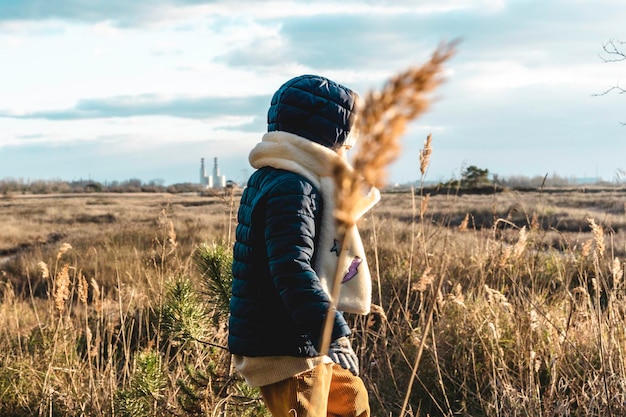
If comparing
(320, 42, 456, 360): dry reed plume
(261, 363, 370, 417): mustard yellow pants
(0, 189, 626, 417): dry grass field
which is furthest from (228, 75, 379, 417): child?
(320, 42, 456, 360): dry reed plume

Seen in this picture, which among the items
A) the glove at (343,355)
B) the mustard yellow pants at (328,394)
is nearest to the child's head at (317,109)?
the glove at (343,355)

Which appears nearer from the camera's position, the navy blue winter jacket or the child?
the navy blue winter jacket

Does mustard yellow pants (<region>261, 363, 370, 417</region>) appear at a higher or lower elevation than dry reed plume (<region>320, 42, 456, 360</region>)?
lower

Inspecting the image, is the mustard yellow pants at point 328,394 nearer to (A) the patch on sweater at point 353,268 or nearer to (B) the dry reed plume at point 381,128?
(A) the patch on sweater at point 353,268

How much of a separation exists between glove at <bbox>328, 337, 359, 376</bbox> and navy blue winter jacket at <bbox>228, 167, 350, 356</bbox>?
77mm

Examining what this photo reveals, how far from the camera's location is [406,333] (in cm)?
493

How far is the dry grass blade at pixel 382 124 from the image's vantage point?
797 mm

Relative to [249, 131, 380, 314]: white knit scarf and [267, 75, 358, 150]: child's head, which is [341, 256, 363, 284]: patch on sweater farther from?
[267, 75, 358, 150]: child's head

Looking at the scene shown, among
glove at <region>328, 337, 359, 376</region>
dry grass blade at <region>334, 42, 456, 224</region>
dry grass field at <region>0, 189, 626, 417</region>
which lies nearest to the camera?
dry grass blade at <region>334, 42, 456, 224</region>

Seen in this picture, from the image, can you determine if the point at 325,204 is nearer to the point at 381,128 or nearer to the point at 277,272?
the point at 277,272

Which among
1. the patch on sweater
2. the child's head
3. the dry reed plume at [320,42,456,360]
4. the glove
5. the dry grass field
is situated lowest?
the dry grass field

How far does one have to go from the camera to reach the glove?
243cm

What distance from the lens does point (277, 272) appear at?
216cm

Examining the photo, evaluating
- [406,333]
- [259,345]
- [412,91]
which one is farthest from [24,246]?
[412,91]
